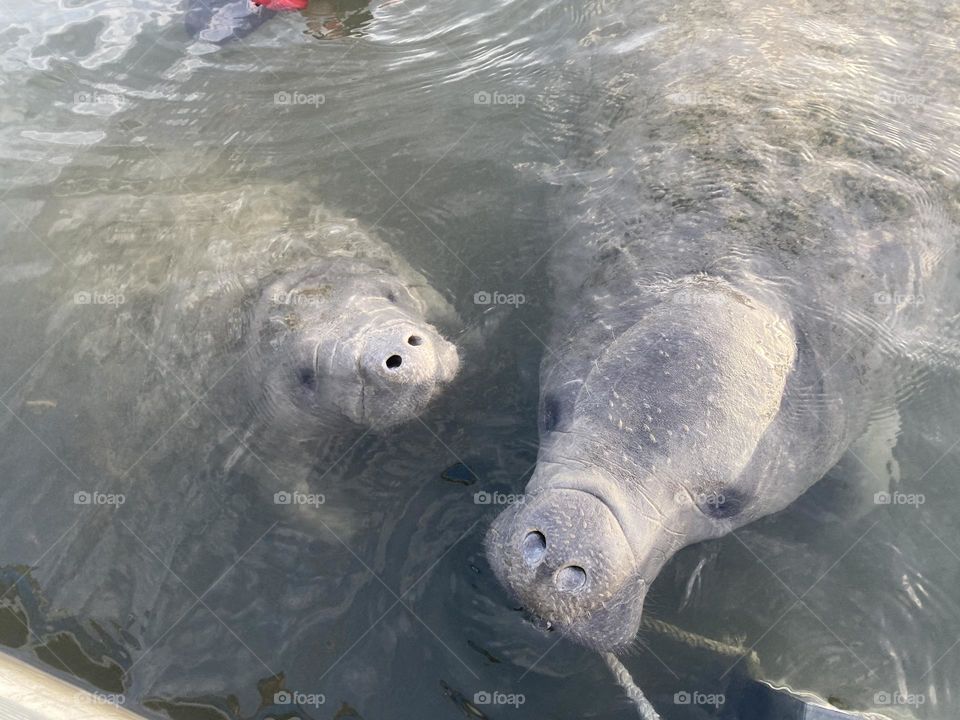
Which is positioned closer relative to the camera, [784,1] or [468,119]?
[784,1]

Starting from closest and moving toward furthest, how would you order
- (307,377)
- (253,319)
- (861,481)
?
(307,377), (861,481), (253,319)

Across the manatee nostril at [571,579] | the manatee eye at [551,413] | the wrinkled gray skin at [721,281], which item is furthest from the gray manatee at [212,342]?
the manatee nostril at [571,579]

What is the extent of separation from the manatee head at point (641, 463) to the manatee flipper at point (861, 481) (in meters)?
1.19

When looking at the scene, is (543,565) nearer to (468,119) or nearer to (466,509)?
(466,509)

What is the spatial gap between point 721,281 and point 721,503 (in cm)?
117

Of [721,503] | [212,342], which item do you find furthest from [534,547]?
[212,342]

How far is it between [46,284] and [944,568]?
22.4 ft

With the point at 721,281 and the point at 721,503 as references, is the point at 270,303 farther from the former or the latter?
the point at 721,503

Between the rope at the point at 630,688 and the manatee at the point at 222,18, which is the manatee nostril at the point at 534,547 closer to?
the rope at the point at 630,688

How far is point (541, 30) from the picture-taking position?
7.82m

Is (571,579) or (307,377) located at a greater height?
(571,579)

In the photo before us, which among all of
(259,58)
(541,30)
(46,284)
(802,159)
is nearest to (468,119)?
(541,30)

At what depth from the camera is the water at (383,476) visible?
17.5ft

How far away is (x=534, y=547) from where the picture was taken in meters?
3.86
